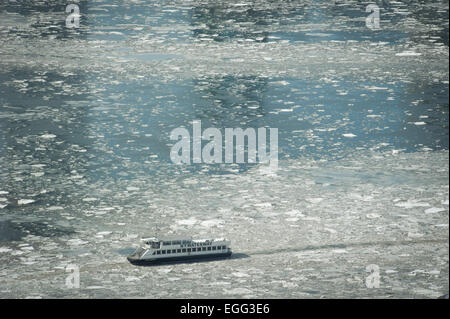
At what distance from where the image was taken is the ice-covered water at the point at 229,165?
675 centimetres

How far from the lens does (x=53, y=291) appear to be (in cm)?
641

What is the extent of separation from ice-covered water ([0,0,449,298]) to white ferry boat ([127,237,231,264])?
0.09 meters

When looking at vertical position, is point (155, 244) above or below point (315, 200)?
above

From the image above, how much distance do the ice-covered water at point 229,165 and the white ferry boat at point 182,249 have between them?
90mm

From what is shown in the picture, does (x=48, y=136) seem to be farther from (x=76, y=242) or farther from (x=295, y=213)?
(x=295, y=213)

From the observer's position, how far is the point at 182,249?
22.8ft

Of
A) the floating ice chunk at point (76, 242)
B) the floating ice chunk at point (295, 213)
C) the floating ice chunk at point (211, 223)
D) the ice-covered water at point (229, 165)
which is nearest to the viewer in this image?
the ice-covered water at point (229, 165)

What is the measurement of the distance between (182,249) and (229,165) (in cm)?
200

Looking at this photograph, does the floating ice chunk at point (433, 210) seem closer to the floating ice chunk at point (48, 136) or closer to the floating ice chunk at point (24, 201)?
the floating ice chunk at point (24, 201)

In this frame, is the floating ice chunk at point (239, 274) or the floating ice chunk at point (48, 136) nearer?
the floating ice chunk at point (239, 274)

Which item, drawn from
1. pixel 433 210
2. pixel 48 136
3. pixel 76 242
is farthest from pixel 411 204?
pixel 48 136

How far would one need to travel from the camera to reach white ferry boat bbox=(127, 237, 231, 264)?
689cm

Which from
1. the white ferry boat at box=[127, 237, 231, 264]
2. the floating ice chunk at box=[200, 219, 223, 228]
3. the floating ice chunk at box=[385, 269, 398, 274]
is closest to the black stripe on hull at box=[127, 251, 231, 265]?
the white ferry boat at box=[127, 237, 231, 264]

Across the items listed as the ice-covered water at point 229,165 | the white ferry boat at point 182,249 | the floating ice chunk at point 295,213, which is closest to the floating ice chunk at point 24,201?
the ice-covered water at point 229,165
